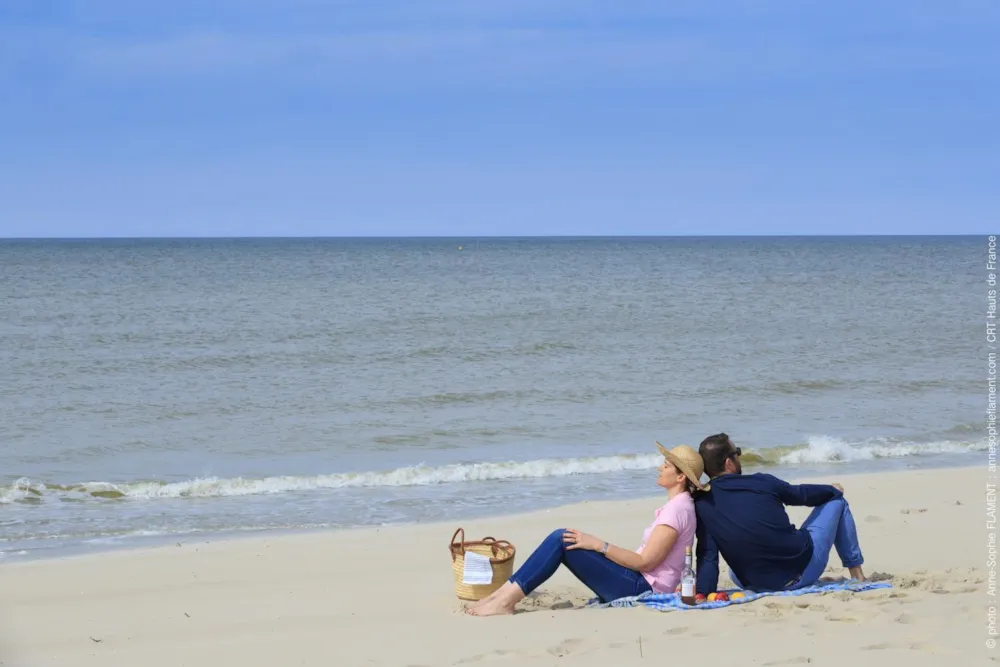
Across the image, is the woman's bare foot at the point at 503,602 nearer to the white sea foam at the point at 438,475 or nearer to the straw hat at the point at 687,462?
the straw hat at the point at 687,462

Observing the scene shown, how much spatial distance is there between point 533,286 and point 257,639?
36674mm

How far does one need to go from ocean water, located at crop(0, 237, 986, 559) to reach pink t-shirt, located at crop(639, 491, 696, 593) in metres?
3.71

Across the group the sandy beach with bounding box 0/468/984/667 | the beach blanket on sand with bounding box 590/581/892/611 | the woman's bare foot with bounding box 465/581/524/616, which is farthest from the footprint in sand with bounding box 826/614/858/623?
the woman's bare foot with bounding box 465/581/524/616

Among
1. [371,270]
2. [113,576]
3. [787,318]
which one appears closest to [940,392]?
[787,318]

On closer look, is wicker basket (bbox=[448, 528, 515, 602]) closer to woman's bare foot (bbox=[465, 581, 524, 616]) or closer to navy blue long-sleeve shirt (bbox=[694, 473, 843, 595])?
woman's bare foot (bbox=[465, 581, 524, 616])

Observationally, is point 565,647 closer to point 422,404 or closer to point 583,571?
point 583,571

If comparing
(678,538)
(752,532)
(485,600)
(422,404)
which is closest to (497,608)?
(485,600)

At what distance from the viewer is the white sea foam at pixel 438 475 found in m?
10.4

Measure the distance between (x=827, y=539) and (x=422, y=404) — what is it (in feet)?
31.3

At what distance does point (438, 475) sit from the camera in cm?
1097

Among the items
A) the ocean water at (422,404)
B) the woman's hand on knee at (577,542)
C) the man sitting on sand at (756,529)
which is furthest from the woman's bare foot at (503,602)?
the ocean water at (422,404)

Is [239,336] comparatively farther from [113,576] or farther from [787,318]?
[113,576]

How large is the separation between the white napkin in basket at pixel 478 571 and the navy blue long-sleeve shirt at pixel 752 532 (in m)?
1.22

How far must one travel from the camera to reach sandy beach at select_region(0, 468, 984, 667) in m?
5.03
